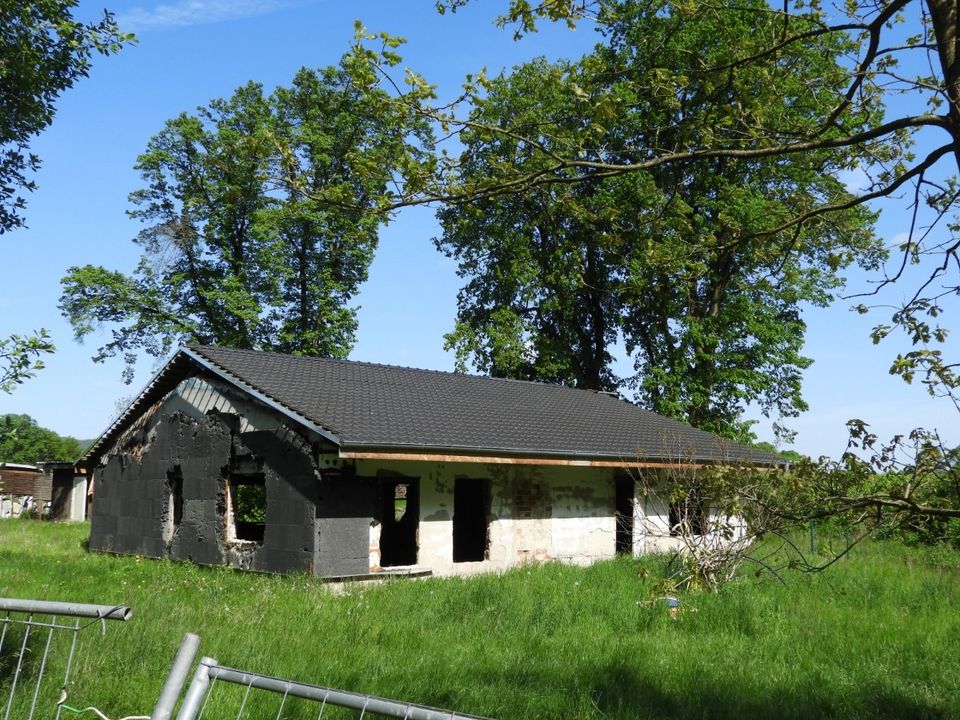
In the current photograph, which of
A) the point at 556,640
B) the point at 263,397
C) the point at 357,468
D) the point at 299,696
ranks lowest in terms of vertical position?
the point at 556,640

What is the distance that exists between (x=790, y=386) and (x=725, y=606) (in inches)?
795

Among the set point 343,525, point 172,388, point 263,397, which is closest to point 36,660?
point 343,525

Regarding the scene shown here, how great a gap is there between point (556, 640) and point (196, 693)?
7.37 m

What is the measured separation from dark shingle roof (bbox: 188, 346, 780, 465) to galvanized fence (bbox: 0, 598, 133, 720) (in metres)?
6.54

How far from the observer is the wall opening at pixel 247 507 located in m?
16.7

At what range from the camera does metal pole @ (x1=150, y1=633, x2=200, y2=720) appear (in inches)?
Answer: 118

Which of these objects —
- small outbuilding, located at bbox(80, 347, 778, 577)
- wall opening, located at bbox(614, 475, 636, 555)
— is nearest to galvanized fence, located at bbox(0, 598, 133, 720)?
small outbuilding, located at bbox(80, 347, 778, 577)

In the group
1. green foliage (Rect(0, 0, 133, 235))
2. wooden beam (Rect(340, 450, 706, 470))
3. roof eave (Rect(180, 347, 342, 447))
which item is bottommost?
wooden beam (Rect(340, 450, 706, 470))

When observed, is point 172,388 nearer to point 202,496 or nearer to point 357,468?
point 202,496

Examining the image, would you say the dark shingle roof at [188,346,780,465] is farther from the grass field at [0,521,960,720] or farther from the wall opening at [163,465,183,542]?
the wall opening at [163,465,183,542]

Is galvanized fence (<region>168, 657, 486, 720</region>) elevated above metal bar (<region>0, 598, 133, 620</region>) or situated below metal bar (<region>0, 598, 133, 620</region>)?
below

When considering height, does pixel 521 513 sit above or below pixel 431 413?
below

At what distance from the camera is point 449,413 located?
18.3m

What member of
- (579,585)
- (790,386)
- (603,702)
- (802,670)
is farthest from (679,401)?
(603,702)
